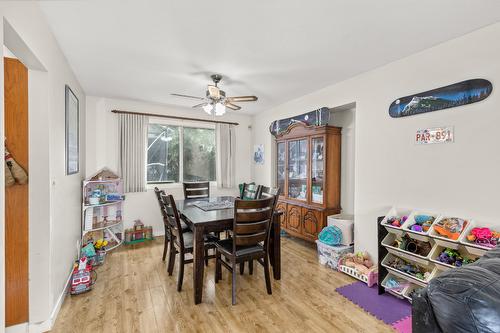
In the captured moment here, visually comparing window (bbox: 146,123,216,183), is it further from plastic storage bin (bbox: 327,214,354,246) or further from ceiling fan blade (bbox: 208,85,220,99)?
plastic storage bin (bbox: 327,214,354,246)

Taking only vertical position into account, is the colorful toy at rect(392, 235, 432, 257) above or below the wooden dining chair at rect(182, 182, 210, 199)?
below

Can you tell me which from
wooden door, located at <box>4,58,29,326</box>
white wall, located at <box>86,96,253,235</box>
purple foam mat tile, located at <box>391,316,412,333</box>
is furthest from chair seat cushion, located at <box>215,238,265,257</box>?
white wall, located at <box>86,96,253,235</box>

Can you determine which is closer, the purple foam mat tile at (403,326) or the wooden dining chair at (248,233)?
the purple foam mat tile at (403,326)

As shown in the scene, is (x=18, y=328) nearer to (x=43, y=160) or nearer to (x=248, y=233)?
(x=43, y=160)

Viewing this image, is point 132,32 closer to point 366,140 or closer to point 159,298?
point 159,298

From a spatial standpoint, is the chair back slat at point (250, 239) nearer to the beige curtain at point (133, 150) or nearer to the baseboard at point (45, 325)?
the baseboard at point (45, 325)

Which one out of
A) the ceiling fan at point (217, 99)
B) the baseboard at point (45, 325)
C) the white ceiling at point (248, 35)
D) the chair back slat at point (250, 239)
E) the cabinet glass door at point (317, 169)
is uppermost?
the white ceiling at point (248, 35)

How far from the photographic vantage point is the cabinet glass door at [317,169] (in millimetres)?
3443

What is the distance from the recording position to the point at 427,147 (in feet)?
7.46

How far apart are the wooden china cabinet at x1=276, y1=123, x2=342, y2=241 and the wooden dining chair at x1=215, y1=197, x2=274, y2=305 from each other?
1281 millimetres

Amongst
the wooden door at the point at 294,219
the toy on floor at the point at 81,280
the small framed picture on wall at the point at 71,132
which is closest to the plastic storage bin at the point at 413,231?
the wooden door at the point at 294,219

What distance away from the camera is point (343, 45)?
2.19 m

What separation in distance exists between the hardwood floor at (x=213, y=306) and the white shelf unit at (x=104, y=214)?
2.49 ft

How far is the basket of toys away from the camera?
253 centimetres
